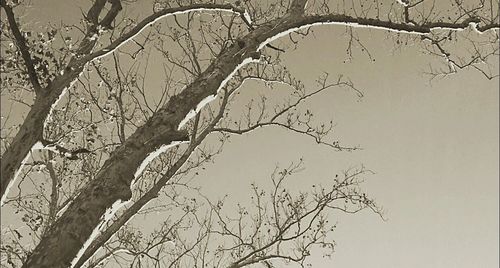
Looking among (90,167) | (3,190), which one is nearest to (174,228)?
(90,167)

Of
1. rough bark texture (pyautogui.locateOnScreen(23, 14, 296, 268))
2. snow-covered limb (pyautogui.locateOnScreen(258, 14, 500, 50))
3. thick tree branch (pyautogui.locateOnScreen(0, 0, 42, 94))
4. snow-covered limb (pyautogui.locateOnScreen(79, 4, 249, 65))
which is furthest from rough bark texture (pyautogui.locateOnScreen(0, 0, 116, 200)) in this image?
snow-covered limb (pyautogui.locateOnScreen(258, 14, 500, 50))

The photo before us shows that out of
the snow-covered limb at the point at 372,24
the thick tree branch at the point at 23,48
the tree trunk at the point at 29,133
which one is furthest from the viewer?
the snow-covered limb at the point at 372,24

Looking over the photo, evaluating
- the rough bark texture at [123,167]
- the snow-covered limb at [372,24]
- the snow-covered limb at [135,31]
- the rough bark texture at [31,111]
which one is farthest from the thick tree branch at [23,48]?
the snow-covered limb at [372,24]

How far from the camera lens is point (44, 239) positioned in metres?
3.40

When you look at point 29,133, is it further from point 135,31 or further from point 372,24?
point 372,24

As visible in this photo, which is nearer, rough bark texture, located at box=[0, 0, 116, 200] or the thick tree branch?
rough bark texture, located at box=[0, 0, 116, 200]

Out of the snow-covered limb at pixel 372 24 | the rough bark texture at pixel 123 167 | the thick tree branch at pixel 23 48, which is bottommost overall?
the rough bark texture at pixel 123 167

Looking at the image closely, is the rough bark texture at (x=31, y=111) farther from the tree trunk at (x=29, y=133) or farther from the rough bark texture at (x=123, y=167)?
the rough bark texture at (x=123, y=167)

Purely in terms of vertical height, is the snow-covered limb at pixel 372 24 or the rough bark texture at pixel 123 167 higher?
the snow-covered limb at pixel 372 24

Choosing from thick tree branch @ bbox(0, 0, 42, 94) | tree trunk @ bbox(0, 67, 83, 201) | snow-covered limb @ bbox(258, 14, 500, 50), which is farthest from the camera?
snow-covered limb @ bbox(258, 14, 500, 50)

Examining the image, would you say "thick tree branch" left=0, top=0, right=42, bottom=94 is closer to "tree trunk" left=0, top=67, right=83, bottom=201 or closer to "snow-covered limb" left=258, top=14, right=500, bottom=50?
"tree trunk" left=0, top=67, right=83, bottom=201

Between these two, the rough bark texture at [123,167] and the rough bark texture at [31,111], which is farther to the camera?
the rough bark texture at [31,111]

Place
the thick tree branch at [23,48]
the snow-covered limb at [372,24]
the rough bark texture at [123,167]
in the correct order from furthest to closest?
the snow-covered limb at [372,24], the thick tree branch at [23,48], the rough bark texture at [123,167]

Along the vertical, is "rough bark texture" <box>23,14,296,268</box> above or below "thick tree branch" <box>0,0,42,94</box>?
below
